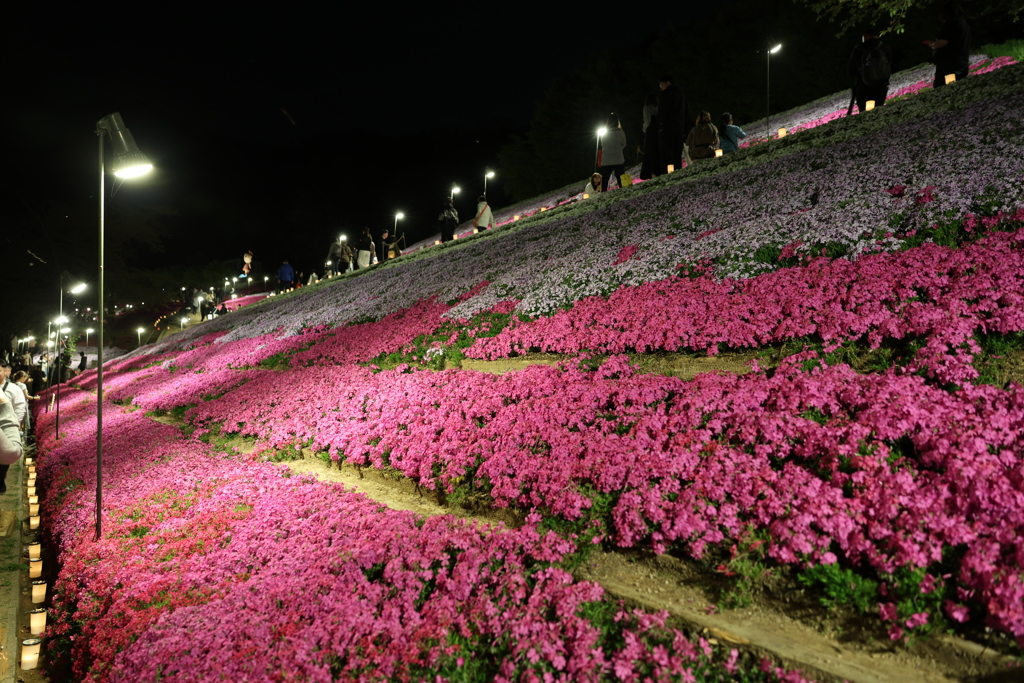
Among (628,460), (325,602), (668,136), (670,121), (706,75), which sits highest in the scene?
(706,75)

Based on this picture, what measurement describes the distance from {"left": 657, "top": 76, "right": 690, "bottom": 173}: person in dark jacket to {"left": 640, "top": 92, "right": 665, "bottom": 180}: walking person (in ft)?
0.51

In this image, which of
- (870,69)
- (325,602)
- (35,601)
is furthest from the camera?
(870,69)

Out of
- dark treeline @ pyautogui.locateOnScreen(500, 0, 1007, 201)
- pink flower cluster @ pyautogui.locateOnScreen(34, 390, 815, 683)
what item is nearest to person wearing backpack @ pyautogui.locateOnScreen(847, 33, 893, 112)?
dark treeline @ pyautogui.locateOnScreen(500, 0, 1007, 201)

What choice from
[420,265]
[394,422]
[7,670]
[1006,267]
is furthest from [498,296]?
[420,265]

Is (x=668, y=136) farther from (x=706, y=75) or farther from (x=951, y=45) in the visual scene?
(x=706, y=75)

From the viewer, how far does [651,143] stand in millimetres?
19609

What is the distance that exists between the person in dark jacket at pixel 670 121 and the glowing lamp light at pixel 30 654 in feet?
57.2

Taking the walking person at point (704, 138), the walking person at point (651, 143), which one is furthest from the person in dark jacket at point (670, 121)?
the walking person at point (704, 138)

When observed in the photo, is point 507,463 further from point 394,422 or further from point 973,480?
point 973,480

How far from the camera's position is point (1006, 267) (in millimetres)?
6121

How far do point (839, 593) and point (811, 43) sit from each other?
178ft

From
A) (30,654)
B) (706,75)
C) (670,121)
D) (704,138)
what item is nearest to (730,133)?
(704,138)

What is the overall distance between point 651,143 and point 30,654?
20.1 metres

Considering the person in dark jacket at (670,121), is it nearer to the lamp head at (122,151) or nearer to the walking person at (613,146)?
the walking person at (613,146)
